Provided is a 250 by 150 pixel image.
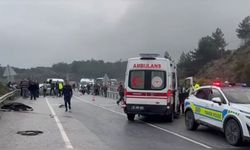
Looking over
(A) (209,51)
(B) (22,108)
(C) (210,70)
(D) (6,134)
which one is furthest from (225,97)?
(A) (209,51)

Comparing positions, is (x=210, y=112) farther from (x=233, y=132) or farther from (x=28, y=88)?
(x=28, y=88)

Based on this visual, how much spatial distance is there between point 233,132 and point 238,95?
1465mm

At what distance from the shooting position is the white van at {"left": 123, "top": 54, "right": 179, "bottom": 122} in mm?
16406

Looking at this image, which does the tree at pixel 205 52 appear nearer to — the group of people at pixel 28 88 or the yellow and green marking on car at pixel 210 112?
the group of people at pixel 28 88

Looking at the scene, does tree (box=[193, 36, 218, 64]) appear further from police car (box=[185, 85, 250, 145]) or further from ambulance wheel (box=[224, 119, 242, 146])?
ambulance wheel (box=[224, 119, 242, 146])

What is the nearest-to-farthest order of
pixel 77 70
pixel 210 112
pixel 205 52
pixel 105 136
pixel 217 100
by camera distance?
1. pixel 217 100
2. pixel 105 136
3. pixel 210 112
4. pixel 205 52
5. pixel 77 70

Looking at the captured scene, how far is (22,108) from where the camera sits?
68.4 ft

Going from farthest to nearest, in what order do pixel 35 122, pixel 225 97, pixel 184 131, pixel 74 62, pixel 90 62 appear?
pixel 74 62 < pixel 90 62 < pixel 35 122 < pixel 184 131 < pixel 225 97

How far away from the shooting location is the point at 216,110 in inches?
472

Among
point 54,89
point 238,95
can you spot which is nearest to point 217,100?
point 238,95

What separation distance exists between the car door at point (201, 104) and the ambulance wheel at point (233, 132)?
151 centimetres

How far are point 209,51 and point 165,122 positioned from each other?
218 ft

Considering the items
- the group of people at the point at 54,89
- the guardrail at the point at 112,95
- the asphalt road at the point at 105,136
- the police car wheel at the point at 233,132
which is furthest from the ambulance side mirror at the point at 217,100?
the group of people at the point at 54,89

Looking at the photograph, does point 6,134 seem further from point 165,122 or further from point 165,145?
point 165,122
